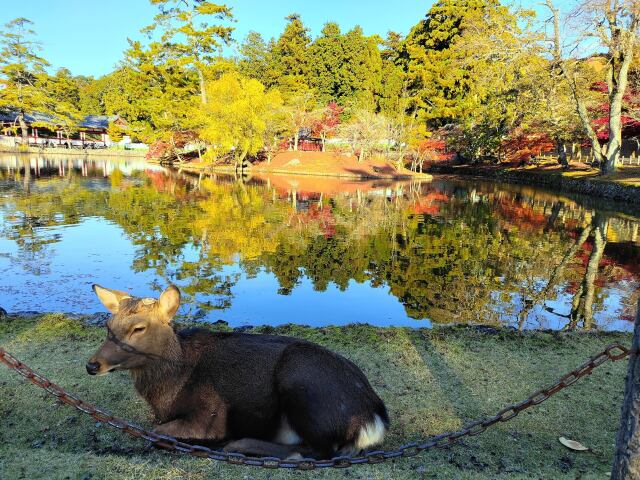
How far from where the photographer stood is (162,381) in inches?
146

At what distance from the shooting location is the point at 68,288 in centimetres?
917

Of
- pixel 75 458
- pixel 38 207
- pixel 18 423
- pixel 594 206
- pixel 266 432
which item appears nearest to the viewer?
pixel 75 458

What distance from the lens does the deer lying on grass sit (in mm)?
3457

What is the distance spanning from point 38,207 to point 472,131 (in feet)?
134

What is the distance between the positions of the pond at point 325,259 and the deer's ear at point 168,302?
417 cm

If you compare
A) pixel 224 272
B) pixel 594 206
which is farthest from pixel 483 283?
pixel 594 206

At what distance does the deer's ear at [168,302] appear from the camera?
360 centimetres

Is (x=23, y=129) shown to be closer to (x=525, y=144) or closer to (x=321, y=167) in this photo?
(x=321, y=167)

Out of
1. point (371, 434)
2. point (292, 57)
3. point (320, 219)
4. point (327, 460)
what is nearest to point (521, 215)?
point (320, 219)

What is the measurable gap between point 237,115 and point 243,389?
41.4m

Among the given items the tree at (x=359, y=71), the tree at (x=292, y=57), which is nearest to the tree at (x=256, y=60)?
the tree at (x=292, y=57)

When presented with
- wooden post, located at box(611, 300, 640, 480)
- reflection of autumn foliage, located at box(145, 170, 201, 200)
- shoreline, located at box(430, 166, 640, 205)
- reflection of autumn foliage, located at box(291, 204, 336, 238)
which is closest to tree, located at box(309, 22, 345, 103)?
shoreline, located at box(430, 166, 640, 205)

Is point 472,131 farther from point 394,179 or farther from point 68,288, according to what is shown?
point 68,288

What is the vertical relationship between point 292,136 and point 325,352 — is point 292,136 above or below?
above
